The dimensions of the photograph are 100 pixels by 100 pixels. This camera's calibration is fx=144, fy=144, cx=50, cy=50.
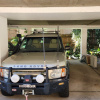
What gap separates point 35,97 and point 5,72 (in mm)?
1255

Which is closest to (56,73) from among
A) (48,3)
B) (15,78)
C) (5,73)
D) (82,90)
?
(15,78)

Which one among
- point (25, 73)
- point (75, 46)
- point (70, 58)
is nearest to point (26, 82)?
point (25, 73)

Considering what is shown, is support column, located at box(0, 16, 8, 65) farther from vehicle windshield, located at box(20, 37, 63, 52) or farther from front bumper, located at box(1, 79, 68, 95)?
front bumper, located at box(1, 79, 68, 95)

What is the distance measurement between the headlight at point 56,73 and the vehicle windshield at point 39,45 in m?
1.55

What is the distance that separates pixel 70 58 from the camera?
11.8 metres

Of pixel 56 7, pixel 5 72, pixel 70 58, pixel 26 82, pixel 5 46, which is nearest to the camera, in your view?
pixel 26 82

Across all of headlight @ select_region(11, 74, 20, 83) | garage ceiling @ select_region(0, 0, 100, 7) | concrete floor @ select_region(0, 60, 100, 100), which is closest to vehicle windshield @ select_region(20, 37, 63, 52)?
concrete floor @ select_region(0, 60, 100, 100)

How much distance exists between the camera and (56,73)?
148 inches

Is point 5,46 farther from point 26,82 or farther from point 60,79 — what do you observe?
point 60,79

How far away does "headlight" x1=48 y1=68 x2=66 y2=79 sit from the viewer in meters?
3.71

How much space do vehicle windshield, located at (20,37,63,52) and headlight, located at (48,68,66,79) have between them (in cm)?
155

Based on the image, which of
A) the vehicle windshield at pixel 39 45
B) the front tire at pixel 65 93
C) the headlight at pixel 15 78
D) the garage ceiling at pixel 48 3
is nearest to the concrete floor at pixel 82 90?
the front tire at pixel 65 93

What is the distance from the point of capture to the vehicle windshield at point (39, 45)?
530 centimetres

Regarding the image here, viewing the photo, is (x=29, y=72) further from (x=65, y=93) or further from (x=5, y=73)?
(x=65, y=93)
